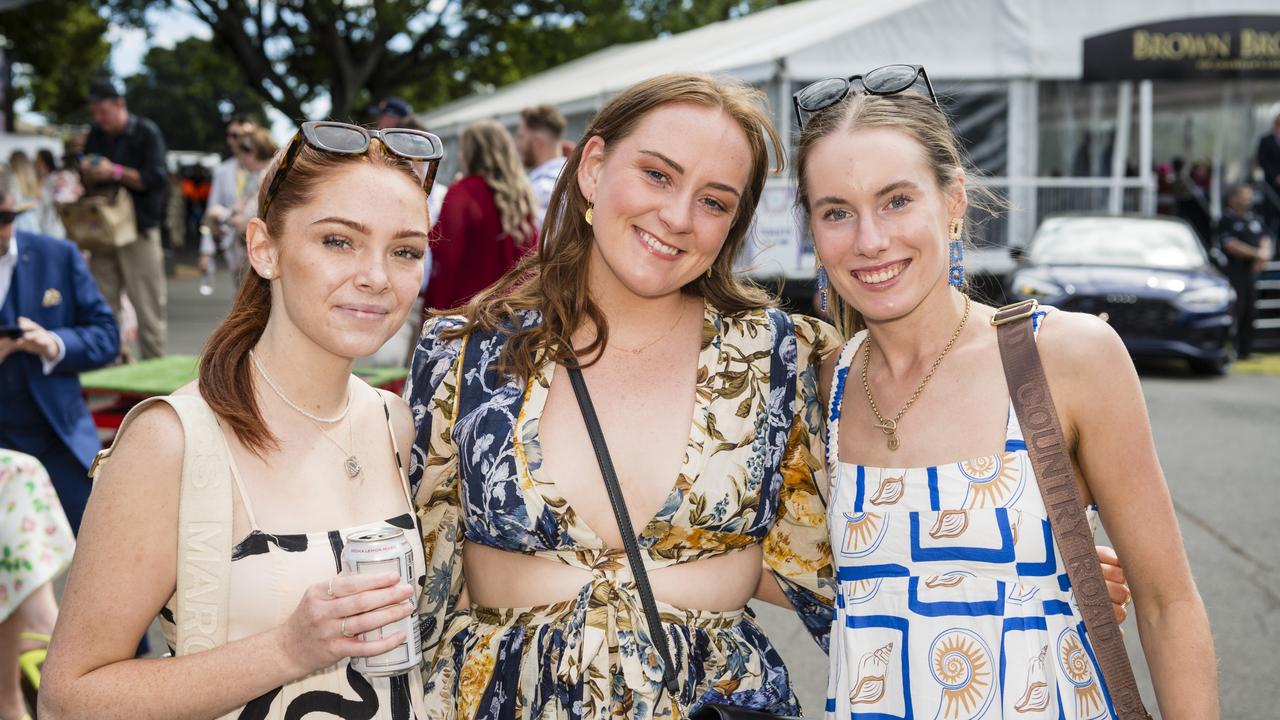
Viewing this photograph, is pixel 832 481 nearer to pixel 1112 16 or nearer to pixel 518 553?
pixel 518 553

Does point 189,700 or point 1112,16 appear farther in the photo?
point 1112,16

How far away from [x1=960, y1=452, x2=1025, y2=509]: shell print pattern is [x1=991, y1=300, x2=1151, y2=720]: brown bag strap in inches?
1.6

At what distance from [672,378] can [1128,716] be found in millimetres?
1139

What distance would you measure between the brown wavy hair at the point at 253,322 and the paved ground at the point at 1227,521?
9.90 feet

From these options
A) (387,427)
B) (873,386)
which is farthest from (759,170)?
(387,427)

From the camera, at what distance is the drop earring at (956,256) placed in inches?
97.5

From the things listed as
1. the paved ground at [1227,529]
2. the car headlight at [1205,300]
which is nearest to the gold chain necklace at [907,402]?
the paved ground at [1227,529]

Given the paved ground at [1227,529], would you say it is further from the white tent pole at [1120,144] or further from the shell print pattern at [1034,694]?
the white tent pole at [1120,144]

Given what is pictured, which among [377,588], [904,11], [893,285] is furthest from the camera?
[904,11]

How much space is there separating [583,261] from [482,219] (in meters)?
4.47

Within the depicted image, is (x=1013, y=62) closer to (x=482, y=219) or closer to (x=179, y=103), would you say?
(x=482, y=219)

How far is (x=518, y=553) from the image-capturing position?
2.37 metres

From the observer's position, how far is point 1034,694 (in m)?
2.10

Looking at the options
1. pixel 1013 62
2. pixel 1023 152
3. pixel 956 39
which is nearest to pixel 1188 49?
pixel 1013 62
